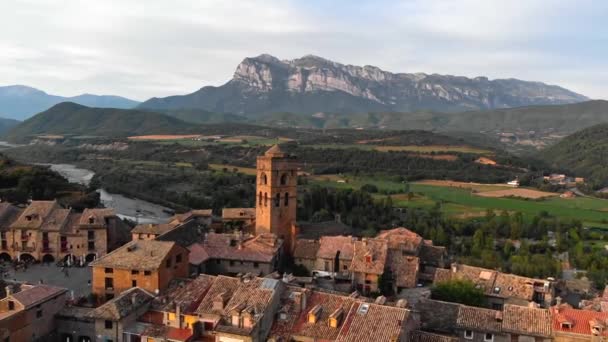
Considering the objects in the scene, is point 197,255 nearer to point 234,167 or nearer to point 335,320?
point 335,320

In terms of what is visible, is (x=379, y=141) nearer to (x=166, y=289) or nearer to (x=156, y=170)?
(x=156, y=170)

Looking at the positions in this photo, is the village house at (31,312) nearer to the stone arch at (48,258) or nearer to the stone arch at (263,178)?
the stone arch at (48,258)

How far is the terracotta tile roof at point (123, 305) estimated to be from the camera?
3161cm

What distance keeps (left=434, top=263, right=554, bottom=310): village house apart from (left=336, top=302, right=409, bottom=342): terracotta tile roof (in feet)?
52.7

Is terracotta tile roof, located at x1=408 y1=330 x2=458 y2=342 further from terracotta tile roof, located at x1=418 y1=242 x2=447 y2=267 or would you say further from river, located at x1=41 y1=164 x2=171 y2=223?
river, located at x1=41 y1=164 x2=171 y2=223

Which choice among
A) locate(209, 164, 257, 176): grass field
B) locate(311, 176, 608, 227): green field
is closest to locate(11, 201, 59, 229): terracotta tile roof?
locate(311, 176, 608, 227): green field

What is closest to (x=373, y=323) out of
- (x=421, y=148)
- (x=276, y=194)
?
(x=276, y=194)

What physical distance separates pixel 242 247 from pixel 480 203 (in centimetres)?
7109

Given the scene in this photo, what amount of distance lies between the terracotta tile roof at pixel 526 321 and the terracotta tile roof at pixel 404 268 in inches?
441

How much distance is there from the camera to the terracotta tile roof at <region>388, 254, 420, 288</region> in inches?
1761

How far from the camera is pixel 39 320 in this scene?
32531mm

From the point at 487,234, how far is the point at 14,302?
65404mm

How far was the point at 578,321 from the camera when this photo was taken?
1273 inches

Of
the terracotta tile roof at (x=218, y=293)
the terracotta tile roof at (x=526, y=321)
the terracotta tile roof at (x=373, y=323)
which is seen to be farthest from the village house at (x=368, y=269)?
the terracotta tile roof at (x=373, y=323)
